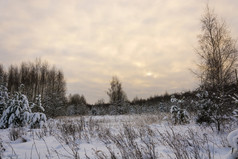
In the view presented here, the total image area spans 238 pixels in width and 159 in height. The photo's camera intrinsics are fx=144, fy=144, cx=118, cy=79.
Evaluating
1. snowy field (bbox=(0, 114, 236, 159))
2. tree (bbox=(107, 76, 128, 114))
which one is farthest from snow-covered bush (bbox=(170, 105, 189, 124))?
tree (bbox=(107, 76, 128, 114))

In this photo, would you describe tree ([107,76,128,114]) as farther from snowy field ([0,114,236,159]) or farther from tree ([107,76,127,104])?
snowy field ([0,114,236,159])

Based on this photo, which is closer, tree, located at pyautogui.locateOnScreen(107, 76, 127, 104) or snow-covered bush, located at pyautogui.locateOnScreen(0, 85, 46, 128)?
snow-covered bush, located at pyautogui.locateOnScreen(0, 85, 46, 128)

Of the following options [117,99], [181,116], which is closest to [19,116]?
[181,116]

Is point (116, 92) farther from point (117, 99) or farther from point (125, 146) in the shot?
point (125, 146)

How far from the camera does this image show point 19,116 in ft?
26.1

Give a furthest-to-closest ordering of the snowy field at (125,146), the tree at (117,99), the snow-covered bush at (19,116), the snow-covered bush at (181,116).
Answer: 1. the tree at (117,99)
2. the snow-covered bush at (181,116)
3. the snow-covered bush at (19,116)
4. the snowy field at (125,146)

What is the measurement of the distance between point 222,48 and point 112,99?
25.2 meters

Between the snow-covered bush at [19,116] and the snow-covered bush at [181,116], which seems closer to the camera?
the snow-covered bush at [19,116]

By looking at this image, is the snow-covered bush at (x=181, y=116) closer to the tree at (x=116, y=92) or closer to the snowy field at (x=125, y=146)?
the snowy field at (x=125, y=146)

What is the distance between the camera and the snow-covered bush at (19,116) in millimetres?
7684

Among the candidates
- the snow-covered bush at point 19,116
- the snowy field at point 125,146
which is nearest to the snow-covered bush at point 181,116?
the snowy field at point 125,146

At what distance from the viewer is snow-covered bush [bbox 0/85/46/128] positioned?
7684 millimetres

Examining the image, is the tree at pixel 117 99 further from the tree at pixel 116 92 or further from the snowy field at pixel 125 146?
the snowy field at pixel 125 146

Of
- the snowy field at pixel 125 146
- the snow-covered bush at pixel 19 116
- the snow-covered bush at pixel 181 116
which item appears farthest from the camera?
the snow-covered bush at pixel 181 116
